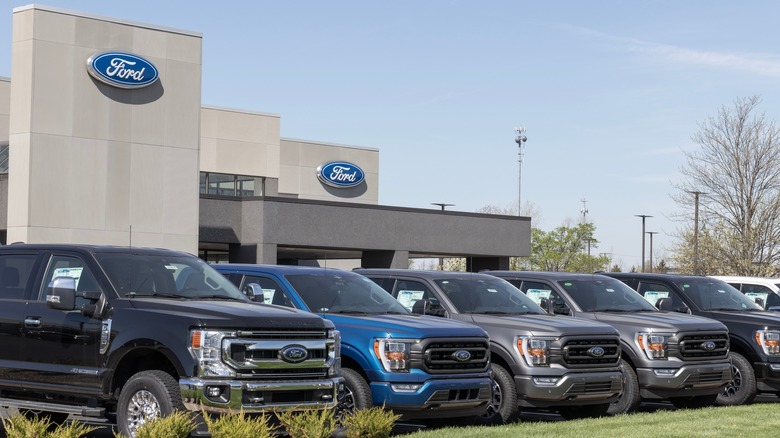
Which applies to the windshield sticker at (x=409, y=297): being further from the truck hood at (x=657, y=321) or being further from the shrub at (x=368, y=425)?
the shrub at (x=368, y=425)

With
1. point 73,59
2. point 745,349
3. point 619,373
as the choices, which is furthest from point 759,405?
point 73,59

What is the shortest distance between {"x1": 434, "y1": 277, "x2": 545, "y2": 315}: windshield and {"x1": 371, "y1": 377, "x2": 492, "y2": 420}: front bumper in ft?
6.68

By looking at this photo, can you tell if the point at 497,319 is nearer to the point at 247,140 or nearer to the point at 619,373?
the point at 619,373

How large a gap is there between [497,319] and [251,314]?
4872 millimetres

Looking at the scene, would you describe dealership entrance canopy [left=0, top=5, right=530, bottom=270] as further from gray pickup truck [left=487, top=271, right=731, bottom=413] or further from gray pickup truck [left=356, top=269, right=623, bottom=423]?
gray pickup truck [left=356, top=269, right=623, bottom=423]

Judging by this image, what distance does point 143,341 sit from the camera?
33.5 ft

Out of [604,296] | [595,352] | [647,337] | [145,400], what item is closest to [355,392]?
[145,400]

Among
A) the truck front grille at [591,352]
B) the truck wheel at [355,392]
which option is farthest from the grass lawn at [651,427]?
the truck front grille at [591,352]

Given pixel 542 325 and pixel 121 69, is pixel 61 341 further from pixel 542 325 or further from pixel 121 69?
pixel 121 69

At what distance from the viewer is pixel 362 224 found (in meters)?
42.0

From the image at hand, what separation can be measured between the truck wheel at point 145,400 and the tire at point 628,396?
7.50 m

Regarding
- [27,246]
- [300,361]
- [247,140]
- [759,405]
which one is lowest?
[759,405]

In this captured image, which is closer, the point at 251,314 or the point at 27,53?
the point at 251,314

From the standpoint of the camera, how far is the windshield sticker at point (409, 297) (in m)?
15.0
